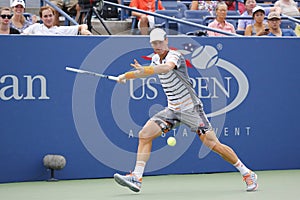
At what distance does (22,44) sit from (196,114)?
8.09 feet

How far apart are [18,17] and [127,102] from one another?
7.20 feet

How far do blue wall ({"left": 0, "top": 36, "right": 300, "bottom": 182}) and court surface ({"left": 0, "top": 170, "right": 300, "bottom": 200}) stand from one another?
30 centimetres

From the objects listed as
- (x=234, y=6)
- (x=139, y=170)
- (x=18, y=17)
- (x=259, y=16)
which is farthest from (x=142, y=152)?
(x=234, y=6)

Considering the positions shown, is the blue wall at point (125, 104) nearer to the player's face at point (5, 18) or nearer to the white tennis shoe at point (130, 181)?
the player's face at point (5, 18)

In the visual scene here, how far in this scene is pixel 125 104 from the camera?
34.3 feet

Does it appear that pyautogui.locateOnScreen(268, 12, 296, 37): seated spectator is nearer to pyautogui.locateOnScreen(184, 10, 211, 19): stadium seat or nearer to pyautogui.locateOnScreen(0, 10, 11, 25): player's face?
pyautogui.locateOnScreen(184, 10, 211, 19): stadium seat

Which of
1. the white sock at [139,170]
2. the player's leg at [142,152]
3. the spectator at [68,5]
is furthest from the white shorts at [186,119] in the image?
the spectator at [68,5]

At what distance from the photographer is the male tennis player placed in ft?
28.6

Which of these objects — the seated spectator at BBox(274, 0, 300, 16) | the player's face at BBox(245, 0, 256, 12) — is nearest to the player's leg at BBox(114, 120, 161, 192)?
the player's face at BBox(245, 0, 256, 12)

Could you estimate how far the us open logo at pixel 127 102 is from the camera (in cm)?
1020

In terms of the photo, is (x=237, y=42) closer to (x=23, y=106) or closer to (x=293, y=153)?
(x=293, y=153)

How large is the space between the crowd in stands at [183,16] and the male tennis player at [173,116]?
2046 mm

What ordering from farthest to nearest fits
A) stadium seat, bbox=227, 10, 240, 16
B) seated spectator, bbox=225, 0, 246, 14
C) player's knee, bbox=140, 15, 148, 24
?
seated spectator, bbox=225, 0, 246, 14 → stadium seat, bbox=227, 10, 240, 16 → player's knee, bbox=140, 15, 148, 24

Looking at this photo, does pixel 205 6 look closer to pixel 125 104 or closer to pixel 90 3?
pixel 90 3
